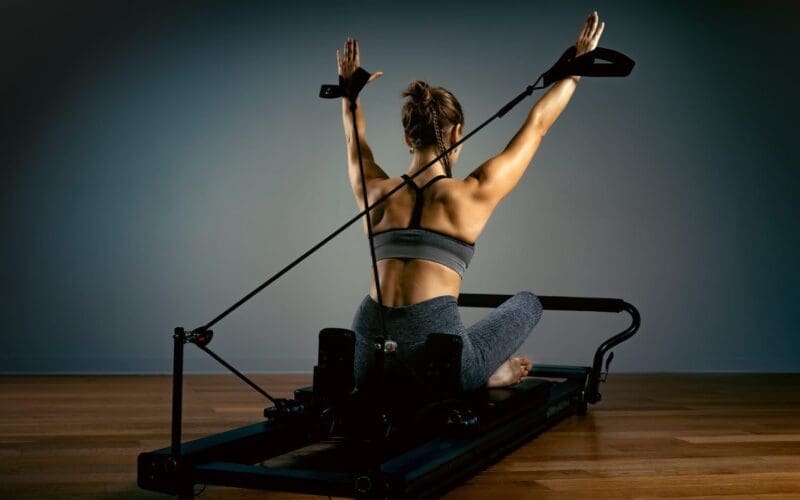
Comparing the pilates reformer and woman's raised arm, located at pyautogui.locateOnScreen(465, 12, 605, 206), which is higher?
woman's raised arm, located at pyautogui.locateOnScreen(465, 12, 605, 206)

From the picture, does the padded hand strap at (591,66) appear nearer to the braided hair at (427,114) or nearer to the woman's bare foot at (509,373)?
the braided hair at (427,114)

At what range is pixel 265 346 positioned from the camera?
4867 millimetres

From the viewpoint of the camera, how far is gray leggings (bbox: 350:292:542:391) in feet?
8.34

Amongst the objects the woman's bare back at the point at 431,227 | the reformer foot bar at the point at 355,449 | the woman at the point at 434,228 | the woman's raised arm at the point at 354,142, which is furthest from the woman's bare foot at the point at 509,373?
the woman's raised arm at the point at 354,142

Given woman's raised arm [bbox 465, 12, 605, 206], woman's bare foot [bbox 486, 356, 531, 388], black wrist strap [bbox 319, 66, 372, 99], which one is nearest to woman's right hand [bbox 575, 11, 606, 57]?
woman's raised arm [bbox 465, 12, 605, 206]

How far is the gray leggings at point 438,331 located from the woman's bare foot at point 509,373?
113 millimetres

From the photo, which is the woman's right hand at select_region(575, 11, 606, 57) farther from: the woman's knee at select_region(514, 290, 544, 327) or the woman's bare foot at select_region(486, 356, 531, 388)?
the woman's bare foot at select_region(486, 356, 531, 388)

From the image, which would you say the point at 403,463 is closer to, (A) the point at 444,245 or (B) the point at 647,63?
(A) the point at 444,245

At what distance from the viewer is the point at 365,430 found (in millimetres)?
2420

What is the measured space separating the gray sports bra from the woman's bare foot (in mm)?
467

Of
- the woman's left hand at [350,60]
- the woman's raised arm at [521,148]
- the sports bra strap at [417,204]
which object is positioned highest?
the woman's left hand at [350,60]

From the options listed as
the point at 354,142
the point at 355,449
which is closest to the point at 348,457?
the point at 355,449

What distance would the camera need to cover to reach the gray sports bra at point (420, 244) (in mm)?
2588

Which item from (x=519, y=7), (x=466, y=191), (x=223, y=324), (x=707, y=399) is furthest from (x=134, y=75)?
(x=707, y=399)
